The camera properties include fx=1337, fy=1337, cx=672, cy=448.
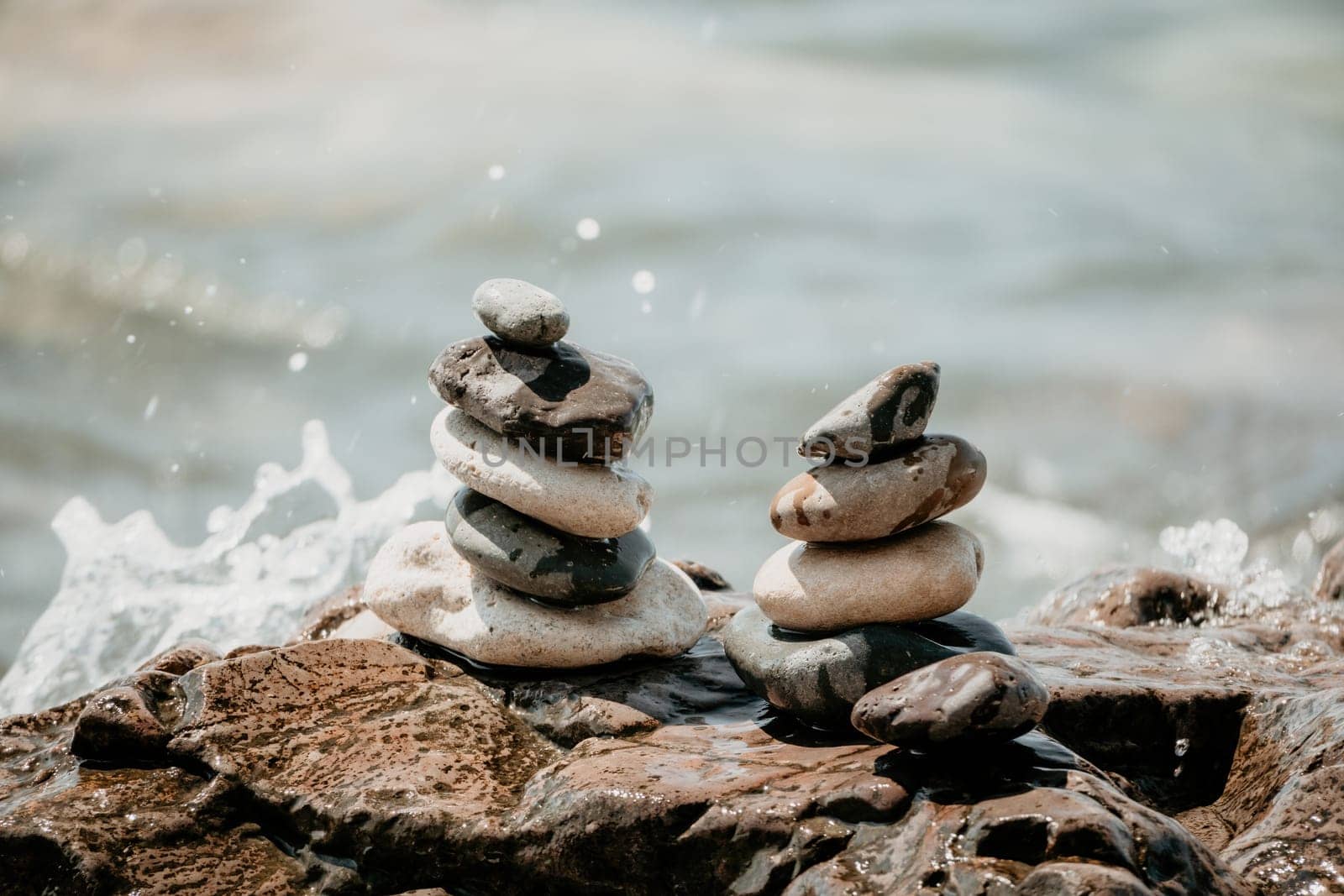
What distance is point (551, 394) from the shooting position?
5.31 m

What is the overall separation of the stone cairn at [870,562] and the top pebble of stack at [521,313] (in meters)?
1.14

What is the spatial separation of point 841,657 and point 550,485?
4.40 ft

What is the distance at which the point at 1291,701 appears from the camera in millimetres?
5277

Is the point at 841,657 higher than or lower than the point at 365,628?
higher

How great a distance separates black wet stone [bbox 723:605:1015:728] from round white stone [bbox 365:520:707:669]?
553mm

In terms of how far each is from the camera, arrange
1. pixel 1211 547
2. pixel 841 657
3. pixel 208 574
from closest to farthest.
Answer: pixel 841 657
pixel 208 574
pixel 1211 547

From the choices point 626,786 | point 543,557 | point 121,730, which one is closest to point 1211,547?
point 543,557

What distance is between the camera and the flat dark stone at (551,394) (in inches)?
206

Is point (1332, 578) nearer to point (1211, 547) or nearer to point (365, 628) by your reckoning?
point (1211, 547)

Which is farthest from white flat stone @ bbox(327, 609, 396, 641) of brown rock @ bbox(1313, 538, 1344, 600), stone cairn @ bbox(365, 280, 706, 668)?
brown rock @ bbox(1313, 538, 1344, 600)

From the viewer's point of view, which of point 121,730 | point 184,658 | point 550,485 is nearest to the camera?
point 121,730

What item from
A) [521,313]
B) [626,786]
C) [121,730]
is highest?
[521,313]

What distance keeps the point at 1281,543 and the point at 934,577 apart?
9.45 metres

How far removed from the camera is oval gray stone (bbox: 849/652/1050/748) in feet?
13.4
